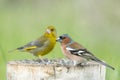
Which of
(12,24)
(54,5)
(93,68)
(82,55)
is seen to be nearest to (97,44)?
(12,24)

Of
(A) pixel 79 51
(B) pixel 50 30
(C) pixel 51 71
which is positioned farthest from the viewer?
(B) pixel 50 30

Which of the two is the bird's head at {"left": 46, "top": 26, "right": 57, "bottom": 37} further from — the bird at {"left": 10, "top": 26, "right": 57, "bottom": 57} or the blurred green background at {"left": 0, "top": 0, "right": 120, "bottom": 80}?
the blurred green background at {"left": 0, "top": 0, "right": 120, "bottom": 80}

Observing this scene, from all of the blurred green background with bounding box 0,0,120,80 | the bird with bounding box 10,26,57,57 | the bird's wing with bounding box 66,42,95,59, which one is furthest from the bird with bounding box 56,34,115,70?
the blurred green background with bounding box 0,0,120,80

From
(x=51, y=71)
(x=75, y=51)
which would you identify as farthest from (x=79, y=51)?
(x=51, y=71)

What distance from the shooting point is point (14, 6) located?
15.9 m

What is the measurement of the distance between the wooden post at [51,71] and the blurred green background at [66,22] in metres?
3.80

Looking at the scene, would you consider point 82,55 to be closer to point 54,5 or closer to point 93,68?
point 93,68

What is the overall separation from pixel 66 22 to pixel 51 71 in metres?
6.89

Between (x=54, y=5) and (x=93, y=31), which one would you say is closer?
(x=93, y=31)

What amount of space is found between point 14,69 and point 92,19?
835 centimetres

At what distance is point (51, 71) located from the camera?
6.66 meters

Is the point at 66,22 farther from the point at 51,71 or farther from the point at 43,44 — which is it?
the point at 51,71

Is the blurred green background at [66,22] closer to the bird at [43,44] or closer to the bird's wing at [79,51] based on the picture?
the bird at [43,44]

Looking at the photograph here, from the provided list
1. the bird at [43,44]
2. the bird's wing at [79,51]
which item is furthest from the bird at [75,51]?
the bird at [43,44]
